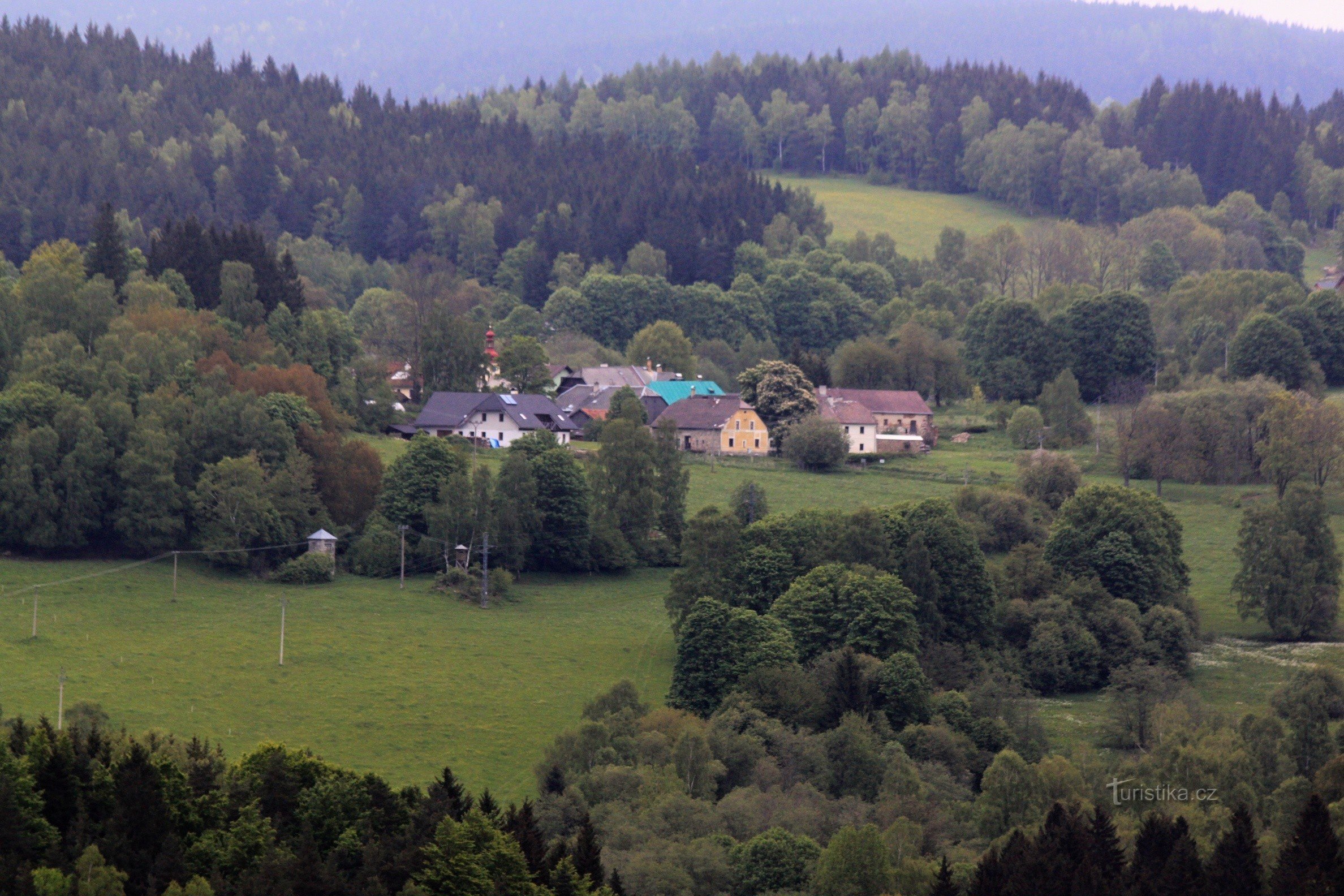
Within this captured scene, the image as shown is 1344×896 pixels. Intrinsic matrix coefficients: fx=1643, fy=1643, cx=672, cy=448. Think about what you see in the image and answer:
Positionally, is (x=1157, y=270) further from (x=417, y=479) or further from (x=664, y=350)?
(x=417, y=479)

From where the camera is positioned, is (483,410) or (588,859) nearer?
(588,859)

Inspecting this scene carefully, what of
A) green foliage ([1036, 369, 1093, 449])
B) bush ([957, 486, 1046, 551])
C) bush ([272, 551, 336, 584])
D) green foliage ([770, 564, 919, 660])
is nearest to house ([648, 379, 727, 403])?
green foliage ([1036, 369, 1093, 449])

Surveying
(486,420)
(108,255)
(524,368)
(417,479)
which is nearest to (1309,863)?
(417,479)

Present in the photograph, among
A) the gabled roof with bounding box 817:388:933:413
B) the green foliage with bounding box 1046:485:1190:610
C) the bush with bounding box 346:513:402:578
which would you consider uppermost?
the gabled roof with bounding box 817:388:933:413

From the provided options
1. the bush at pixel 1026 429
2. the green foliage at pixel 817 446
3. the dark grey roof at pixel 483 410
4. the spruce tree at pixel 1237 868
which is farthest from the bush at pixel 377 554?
the spruce tree at pixel 1237 868

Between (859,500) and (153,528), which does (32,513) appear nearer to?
(153,528)

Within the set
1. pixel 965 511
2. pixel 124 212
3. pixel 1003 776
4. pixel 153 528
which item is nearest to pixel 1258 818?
pixel 1003 776

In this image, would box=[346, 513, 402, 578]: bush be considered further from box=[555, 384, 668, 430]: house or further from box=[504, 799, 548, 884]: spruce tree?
box=[504, 799, 548, 884]: spruce tree
